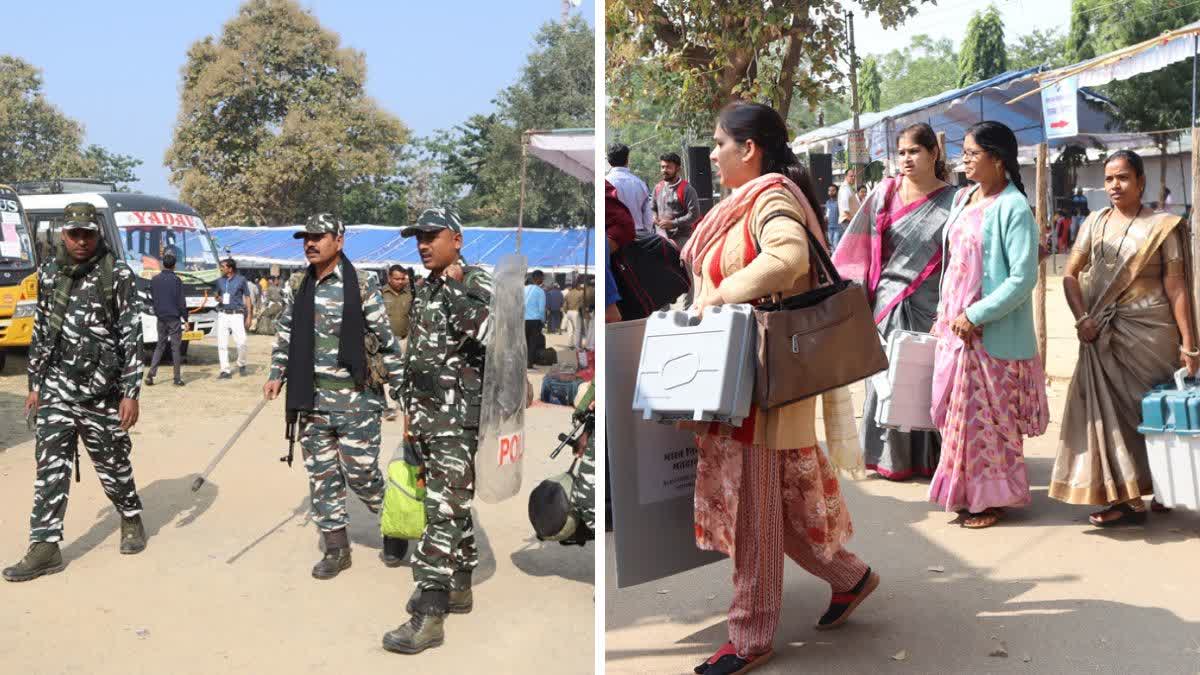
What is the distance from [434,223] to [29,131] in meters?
14.2

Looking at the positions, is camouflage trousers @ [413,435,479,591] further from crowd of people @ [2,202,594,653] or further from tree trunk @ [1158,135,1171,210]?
tree trunk @ [1158,135,1171,210]

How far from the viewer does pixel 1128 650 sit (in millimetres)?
3451

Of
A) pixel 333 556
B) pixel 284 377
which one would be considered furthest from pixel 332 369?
pixel 333 556

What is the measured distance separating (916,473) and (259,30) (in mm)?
20993

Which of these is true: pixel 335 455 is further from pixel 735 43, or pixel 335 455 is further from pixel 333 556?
pixel 735 43

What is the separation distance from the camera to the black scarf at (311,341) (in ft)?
16.1

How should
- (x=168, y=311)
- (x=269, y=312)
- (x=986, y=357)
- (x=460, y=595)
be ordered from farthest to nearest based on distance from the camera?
(x=269, y=312) < (x=168, y=311) < (x=986, y=357) < (x=460, y=595)

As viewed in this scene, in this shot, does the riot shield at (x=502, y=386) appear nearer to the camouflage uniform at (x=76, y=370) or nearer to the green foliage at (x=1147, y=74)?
the camouflage uniform at (x=76, y=370)

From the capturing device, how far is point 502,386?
4215mm

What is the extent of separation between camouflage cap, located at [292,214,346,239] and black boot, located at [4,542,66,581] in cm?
184

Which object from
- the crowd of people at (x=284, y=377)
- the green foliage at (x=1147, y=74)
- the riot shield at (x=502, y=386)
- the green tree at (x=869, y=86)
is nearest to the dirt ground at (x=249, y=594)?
the crowd of people at (x=284, y=377)

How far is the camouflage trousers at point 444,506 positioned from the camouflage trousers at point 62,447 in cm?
187

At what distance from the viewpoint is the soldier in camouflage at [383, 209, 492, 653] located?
13.8 ft

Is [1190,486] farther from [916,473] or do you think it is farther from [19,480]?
[19,480]
